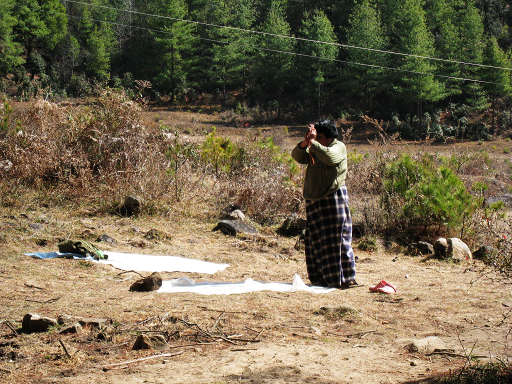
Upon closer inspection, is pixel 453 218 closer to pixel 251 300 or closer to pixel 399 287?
pixel 399 287

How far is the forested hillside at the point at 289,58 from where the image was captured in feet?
121

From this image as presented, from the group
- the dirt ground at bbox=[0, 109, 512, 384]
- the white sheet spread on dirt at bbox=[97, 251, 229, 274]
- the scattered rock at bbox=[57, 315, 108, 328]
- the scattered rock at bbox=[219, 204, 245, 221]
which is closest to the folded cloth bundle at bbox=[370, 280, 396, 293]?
the dirt ground at bbox=[0, 109, 512, 384]

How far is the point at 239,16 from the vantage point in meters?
46.5

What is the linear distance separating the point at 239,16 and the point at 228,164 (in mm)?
39945

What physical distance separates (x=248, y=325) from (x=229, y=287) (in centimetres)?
106

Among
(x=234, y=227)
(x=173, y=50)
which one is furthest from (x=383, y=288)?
(x=173, y=50)

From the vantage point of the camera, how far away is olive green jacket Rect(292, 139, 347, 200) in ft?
14.0

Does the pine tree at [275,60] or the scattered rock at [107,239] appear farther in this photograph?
the pine tree at [275,60]

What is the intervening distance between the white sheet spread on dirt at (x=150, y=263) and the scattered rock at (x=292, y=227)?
191 cm

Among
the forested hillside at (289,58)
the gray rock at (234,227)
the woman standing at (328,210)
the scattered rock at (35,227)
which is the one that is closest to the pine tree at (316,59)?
the forested hillside at (289,58)

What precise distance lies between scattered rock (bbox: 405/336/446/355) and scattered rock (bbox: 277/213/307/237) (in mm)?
4166

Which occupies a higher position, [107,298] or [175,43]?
[175,43]

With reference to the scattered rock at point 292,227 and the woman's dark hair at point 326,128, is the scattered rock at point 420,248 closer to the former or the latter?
the scattered rock at point 292,227

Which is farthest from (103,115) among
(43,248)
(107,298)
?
(107,298)
